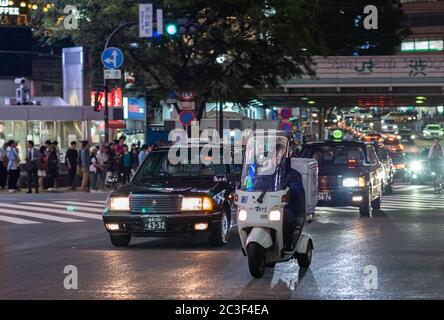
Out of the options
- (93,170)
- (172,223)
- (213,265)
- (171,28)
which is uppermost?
(171,28)

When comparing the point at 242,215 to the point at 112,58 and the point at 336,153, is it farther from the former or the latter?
the point at 112,58

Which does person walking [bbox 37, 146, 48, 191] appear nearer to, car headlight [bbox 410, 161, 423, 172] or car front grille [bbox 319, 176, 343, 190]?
car front grille [bbox 319, 176, 343, 190]

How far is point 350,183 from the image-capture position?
2109 cm

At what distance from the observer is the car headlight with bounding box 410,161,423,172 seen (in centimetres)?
3778

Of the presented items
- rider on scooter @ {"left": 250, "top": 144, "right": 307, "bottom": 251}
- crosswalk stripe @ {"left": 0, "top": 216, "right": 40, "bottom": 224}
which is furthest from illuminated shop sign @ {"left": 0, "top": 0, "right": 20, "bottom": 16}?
rider on scooter @ {"left": 250, "top": 144, "right": 307, "bottom": 251}

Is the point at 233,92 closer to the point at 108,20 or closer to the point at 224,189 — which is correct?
the point at 108,20

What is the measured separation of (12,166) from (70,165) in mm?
2259

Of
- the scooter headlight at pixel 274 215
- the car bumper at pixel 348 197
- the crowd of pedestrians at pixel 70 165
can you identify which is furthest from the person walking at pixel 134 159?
the scooter headlight at pixel 274 215

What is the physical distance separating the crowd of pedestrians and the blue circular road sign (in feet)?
9.63

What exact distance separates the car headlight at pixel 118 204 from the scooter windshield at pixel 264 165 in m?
3.80

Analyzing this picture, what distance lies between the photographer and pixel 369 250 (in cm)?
1446

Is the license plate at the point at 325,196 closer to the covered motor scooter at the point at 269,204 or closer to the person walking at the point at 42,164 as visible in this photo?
the covered motor scooter at the point at 269,204

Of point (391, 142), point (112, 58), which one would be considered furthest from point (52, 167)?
point (391, 142)

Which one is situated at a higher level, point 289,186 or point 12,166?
point 289,186
